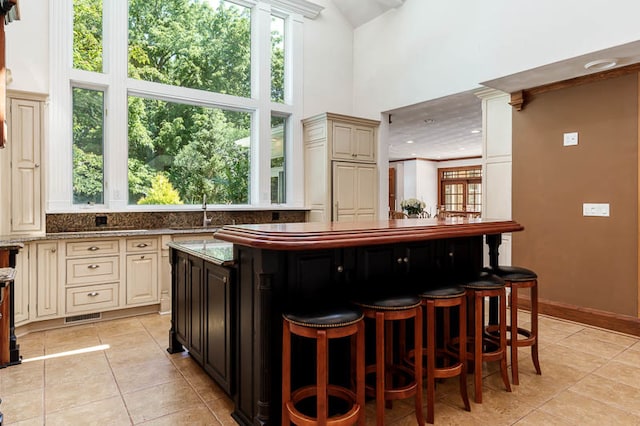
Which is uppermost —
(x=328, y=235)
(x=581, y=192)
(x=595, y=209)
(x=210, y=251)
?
(x=581, y=192)

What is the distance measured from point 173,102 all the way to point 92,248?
2.12m

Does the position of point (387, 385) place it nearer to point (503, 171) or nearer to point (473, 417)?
point (473, 417)

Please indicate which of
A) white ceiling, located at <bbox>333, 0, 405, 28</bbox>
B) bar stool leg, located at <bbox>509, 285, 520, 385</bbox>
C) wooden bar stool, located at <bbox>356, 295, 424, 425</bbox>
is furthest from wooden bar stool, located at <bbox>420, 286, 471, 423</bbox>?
white ceiling, located at <bbox>333, 0, 405, 28</bbox>

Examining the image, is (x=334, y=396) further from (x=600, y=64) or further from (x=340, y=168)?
(x=340, y=168)

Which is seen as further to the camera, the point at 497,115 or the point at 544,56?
the point at 497,115

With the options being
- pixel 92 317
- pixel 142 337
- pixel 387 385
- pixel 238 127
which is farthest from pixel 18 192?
pixel 387 385

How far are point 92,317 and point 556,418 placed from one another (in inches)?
162

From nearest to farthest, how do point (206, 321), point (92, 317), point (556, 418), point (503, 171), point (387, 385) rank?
point (556, 418)
point (387, 385)
point (206, 321)
point (92, 317)
point (503, 171)

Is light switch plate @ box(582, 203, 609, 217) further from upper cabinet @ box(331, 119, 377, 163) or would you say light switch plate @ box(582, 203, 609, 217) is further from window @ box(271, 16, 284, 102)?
window @ box(271, 16, 284, 102)

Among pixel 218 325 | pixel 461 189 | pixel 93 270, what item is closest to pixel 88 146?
pixel 93 270

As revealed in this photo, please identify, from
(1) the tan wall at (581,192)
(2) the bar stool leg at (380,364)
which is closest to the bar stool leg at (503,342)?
(2) the bar stool leg at (380,364)

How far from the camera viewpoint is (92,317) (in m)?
3.96

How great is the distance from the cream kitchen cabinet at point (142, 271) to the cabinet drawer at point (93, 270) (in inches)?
5.5

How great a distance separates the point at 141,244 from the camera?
4.11m
